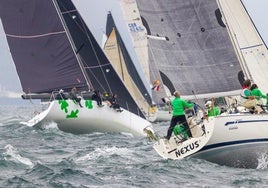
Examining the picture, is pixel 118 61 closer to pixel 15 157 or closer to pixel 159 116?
pixel 159 116

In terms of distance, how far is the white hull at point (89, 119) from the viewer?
2677 centimetres

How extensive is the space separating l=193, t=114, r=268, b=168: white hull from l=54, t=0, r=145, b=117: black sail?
1347 centimetres

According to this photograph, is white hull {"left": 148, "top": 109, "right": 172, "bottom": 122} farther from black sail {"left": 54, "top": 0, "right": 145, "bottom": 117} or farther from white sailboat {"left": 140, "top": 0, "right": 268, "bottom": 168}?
white sailboat {"left": 140, "top": 0, "right": 268, "bottom": 168}

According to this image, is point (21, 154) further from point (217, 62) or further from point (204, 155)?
point (217, 62)

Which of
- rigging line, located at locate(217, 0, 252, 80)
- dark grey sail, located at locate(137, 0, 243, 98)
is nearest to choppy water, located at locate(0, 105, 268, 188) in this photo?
dark grey sail, located at locate(137, 0, 243, 98)

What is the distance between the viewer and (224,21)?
22.4 meters

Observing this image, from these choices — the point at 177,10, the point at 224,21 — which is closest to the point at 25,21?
the point at 177,10

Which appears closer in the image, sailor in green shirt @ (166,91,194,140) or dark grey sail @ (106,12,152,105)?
sailor in green shirt @ (166,91,194,140)

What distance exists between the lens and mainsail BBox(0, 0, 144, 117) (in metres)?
29.4

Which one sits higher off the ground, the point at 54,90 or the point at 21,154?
the point at 54,90

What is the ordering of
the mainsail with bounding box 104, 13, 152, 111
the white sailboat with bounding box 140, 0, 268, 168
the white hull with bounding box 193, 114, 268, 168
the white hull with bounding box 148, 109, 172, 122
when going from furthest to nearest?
the white hull with bounding box 148, 109, 172, 122 → the mainsail with bounding box 104, 13, 152, 111 → the white sailboat with bounding box 140, 0, 268, 168 → the white hull with bounding box 193, 114, 268, 168

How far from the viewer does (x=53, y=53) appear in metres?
29.5

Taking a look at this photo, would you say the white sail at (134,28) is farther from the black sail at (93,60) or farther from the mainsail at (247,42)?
the mainsail at (247,42)

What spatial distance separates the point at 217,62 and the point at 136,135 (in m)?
6.09
